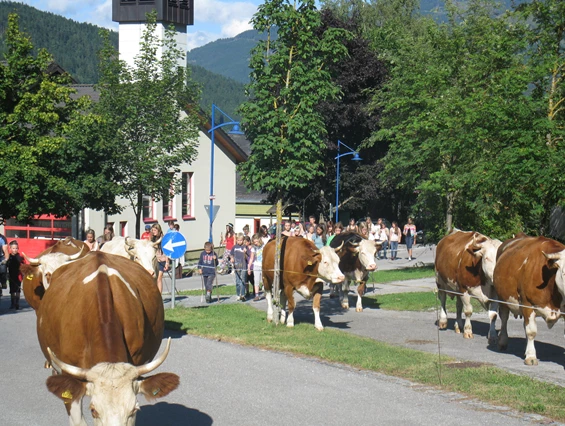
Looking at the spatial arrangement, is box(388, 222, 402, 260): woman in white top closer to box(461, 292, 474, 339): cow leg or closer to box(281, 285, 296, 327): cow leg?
box(281, 285, 296, 327): cow leg

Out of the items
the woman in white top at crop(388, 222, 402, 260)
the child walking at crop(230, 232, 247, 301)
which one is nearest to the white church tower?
the woman in white top at crop(388, 222, 402, 260)

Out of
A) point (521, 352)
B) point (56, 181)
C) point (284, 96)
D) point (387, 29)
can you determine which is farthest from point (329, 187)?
point (521, 352)

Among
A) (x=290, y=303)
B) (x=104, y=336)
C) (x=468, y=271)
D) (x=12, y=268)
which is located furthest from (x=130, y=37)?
(x=104, y=336)

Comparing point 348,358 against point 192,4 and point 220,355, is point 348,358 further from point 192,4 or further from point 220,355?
point 192,4

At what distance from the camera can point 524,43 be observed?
2428 centimetres

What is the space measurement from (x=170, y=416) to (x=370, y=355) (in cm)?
471

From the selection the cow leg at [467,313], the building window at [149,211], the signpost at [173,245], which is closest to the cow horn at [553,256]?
the cow leg at [467,313]

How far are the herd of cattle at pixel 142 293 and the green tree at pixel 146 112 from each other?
13.1m

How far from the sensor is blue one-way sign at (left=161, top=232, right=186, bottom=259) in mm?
20641

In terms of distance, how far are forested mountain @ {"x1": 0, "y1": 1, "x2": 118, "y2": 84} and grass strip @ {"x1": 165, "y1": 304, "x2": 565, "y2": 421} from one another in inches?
6077

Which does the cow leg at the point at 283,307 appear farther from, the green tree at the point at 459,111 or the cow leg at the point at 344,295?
the green tree at the point at 459,111

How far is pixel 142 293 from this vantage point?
8648 millimetres

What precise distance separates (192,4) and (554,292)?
40543 millimetres

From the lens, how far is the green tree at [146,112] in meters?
32.5
